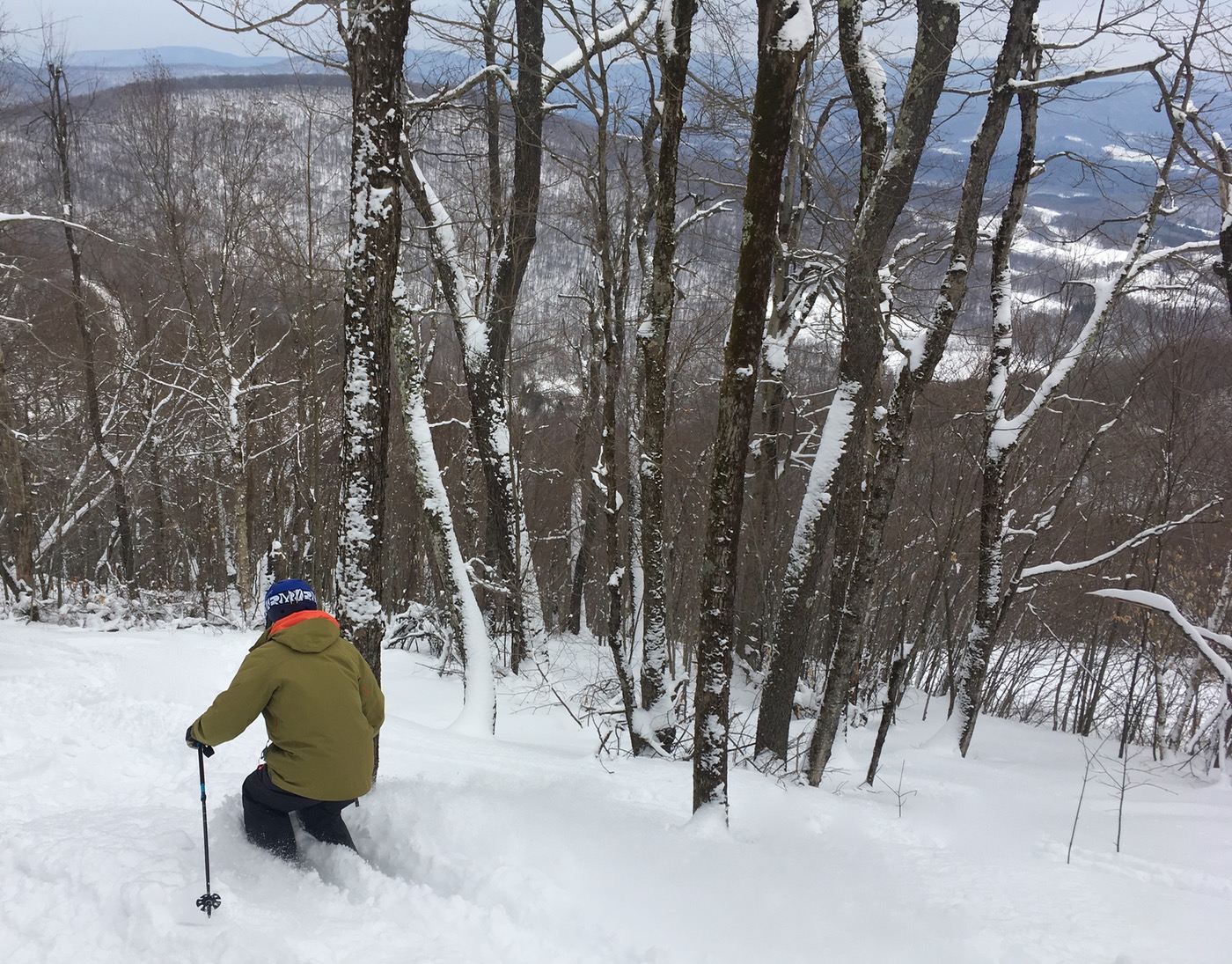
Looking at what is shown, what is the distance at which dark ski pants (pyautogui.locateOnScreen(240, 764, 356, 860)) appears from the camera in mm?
3844

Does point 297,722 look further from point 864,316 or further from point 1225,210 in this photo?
point 1225,210

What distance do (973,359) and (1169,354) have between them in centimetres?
362

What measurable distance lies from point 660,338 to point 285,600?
3898 millimetres

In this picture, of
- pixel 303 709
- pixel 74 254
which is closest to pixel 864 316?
pixel 303 709

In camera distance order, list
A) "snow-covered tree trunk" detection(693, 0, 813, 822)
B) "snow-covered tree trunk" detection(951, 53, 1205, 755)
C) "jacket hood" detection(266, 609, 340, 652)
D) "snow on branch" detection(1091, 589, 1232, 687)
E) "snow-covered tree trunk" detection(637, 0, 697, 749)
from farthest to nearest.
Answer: "snow-covered tree trunk" detection(951, 53, 1205, 755) → "snow on branch" detection(1091, 589, 1232, 687) → "snow-covered tree trunk" detection(637, 0, 697, 749) → "snow-covered tree trunk" detection(693, 0, 813, 822) → "jacket hood" detection(266, 609, 340, 652)

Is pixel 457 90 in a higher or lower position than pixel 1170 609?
higher

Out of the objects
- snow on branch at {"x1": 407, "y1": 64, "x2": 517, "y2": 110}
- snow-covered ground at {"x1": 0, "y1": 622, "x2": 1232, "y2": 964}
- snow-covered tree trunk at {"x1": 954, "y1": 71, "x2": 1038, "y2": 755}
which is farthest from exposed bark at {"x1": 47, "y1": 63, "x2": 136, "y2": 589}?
snow-covered tree trunk at {"x1": 954, "y1": 71, "x2": 1038, "y2": 755}

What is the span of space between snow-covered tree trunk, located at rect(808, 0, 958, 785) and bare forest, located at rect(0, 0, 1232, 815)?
42 millimetres

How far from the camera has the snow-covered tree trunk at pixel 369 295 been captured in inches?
179

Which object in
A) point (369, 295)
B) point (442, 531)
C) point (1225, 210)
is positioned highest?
point (1225, 210)

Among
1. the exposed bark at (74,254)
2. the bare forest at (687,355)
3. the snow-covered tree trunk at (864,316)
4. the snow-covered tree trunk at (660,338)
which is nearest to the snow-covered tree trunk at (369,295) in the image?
the bare forest at (687,355)

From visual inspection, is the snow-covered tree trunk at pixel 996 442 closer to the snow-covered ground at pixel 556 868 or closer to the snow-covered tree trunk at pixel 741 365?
→ the snow-covered ground at pixel 556 868

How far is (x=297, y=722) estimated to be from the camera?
373cm

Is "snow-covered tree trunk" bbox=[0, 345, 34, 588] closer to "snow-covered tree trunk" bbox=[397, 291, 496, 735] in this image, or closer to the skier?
"snow-covered tree trunk" bbox=[397, 291, 496, 735]
